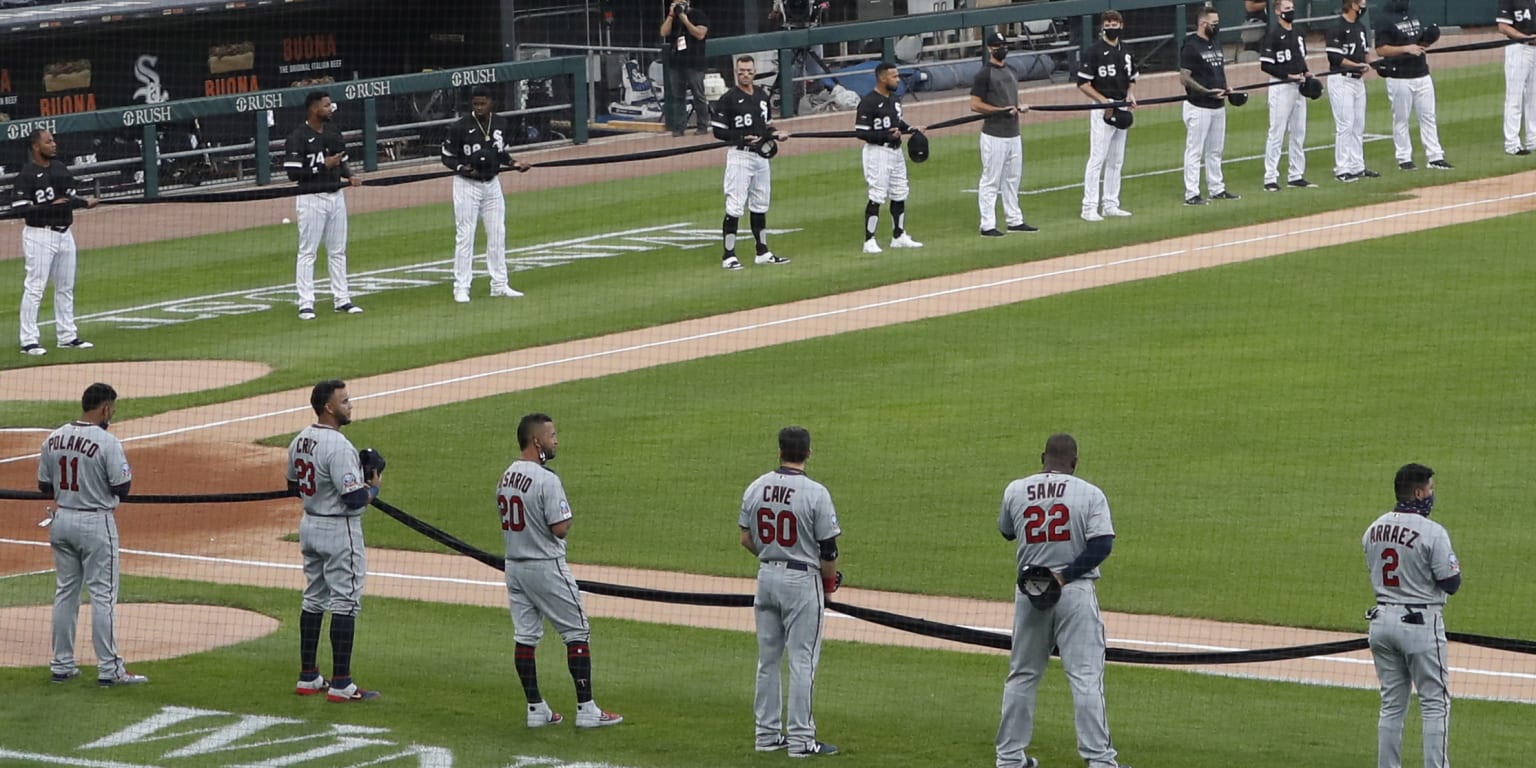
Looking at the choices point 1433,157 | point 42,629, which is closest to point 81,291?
point 42,629

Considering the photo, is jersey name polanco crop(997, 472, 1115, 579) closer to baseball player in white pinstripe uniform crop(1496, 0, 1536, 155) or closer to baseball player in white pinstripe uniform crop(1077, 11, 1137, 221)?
baseball player in white pinstripe uniform crop(1077, 11, 1137, 221)

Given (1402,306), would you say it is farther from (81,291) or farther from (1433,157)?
(81,291)

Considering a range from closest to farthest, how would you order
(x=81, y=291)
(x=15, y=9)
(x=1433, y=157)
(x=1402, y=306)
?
(x=1402, y=306) < (x=81, y=291) < (x=1433, y=157) < (x=15, y=9)

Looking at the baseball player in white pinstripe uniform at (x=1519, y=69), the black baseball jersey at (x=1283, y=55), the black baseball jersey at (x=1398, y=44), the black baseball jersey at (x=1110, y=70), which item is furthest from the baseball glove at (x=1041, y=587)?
the baseball player in white pinstripe uniform at (x=1519, y=69)

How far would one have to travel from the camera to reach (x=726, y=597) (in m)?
10.1

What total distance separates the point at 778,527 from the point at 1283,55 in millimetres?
17211

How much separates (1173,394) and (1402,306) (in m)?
3.68

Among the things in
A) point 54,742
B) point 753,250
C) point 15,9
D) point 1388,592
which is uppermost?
point 15,9

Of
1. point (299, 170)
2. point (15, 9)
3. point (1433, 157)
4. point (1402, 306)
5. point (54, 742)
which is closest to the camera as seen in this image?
point (54, 742)

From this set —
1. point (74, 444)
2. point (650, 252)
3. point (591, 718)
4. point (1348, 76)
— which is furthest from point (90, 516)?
point (1348, 76)

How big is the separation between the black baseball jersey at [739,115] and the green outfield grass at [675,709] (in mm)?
10504

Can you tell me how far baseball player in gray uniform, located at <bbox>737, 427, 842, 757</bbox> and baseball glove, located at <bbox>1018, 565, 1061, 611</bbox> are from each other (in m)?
0.88

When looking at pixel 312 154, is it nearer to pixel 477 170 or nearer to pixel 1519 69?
pixel 477 170

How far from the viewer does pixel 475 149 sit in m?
20.8
